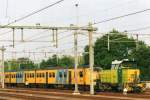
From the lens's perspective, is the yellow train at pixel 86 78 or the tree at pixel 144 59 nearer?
the yellow train at pixel 86 78

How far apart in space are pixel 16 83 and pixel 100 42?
25061mm

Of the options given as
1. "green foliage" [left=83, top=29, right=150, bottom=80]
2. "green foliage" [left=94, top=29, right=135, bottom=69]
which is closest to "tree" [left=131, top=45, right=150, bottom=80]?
"green foliage" [left=83, top=29, right=150, bottom=80]

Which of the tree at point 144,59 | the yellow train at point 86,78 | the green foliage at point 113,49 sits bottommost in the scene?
the yellow train at point 86,78

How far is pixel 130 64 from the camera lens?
5309cm

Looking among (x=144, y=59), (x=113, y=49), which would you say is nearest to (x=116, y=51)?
(x=113, y=49)

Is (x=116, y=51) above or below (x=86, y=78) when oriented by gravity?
above

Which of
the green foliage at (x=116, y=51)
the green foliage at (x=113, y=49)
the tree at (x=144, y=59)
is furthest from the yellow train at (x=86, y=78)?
the green foliage at (x=113, y=49)

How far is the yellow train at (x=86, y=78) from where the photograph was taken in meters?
52.3

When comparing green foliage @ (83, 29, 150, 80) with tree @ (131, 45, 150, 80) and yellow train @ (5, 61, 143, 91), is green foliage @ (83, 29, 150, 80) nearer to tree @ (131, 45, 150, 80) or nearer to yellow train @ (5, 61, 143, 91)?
tree @ (131, 45, 150, 80)

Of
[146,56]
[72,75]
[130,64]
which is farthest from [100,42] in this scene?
[130,64]

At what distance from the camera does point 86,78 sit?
57.6 m

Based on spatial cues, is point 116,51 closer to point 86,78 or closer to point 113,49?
point 113,49

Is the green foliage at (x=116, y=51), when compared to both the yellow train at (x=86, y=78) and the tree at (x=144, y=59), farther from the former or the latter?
the yellow train at (x=86, y=78)

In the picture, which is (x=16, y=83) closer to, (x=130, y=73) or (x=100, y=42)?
(x=100, y=42)
